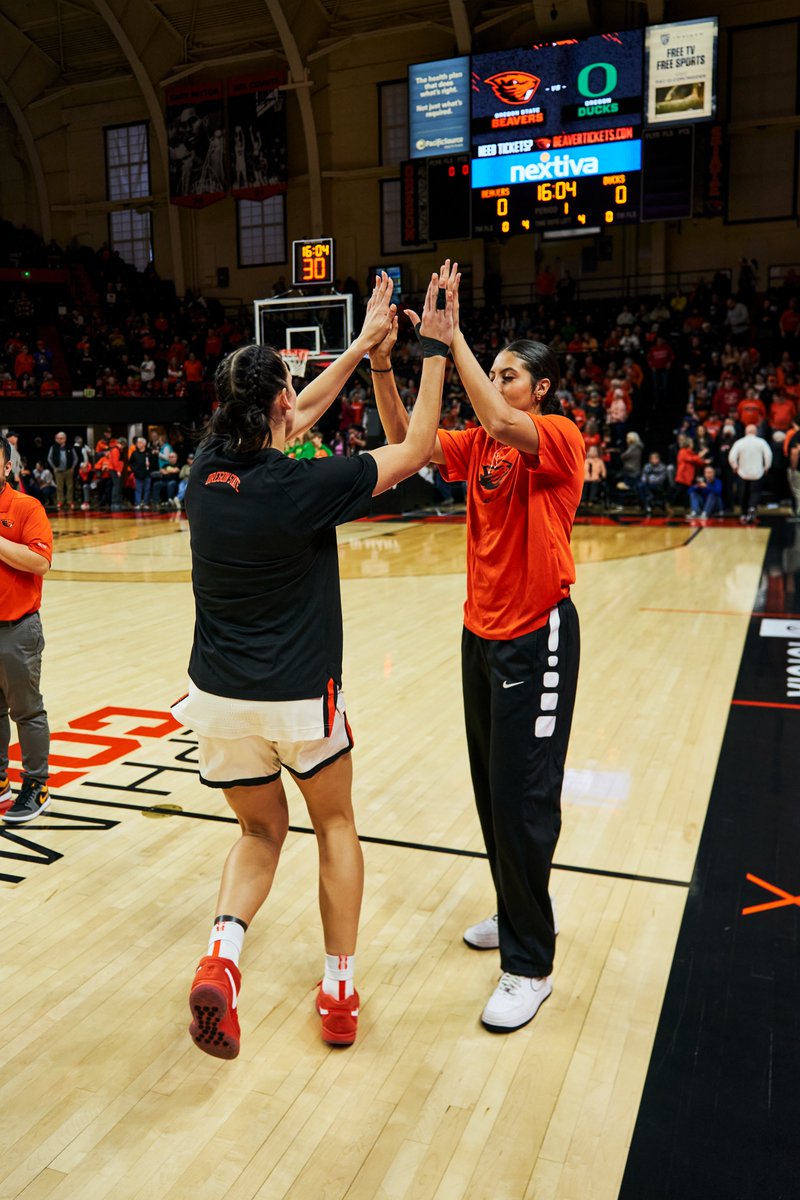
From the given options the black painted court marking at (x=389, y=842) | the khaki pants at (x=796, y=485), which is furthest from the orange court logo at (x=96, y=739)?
the khaki pants at (x=796, y=485)

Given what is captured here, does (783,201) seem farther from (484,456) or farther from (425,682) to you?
(484,456)

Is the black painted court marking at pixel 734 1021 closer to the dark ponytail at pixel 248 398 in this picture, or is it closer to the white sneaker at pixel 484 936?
the white sneaker at pixel 484 936

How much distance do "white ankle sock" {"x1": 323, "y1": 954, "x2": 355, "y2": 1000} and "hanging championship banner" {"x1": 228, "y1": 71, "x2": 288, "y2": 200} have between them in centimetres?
2450

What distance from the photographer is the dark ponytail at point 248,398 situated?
2352 mm

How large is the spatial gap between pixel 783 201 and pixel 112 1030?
22.8 meters

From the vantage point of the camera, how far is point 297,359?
16109 millimetres

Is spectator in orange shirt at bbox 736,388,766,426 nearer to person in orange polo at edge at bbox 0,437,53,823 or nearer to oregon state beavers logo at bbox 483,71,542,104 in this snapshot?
oregon state beavers logo at bbox 483,71,542,104

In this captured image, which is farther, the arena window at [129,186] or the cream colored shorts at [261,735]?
the arena window at [129,186]

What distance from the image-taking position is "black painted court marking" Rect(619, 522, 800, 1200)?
86.5 inches

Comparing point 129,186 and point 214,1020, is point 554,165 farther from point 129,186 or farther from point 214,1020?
point 214,1020

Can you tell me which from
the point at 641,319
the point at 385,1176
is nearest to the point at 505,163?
the point at 641,319

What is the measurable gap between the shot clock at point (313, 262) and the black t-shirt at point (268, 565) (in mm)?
16548

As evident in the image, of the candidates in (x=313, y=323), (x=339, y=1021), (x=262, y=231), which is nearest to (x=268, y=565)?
(x=339, y=1021)

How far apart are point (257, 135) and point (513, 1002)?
82.5ft
